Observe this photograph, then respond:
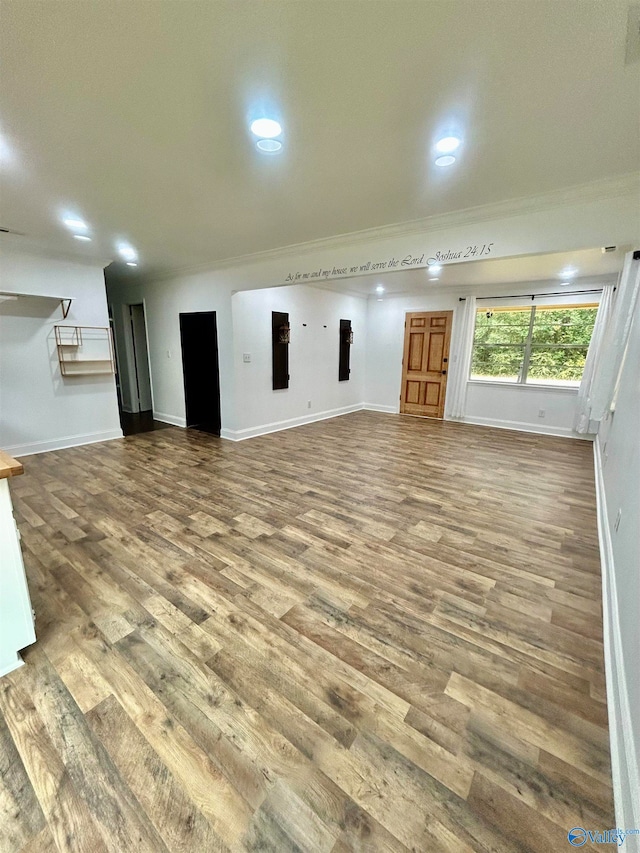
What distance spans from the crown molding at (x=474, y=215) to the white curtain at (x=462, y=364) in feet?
12.1

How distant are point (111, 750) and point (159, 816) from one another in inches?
12.2

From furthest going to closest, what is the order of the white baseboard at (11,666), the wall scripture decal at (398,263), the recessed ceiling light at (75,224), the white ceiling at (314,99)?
the recessed ceiling light at (75,224) < the wall scripture decal at (398,263) < the white baseboard at (11,666) < the white ceiling at (314,99)

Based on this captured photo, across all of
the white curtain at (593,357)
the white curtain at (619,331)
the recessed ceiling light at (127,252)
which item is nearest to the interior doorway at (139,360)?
the recessed ceiling light at (127,252)

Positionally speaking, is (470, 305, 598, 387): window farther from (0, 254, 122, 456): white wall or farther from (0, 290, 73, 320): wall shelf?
(0, 290, 73, 320): wall shelf

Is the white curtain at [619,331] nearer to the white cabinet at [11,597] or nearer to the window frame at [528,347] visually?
the window frame at [528,347]

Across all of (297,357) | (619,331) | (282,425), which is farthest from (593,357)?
(282,425)

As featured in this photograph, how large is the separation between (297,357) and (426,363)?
275 centimetres

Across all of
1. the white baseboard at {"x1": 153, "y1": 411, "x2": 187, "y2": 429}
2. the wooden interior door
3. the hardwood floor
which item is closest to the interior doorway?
the white baseboard at {"x1": 153, "y1": 411, "x2": 187, "y2": 429}

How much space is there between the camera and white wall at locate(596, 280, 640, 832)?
1.10 metres

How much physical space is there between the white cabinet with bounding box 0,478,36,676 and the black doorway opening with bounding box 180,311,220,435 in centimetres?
417

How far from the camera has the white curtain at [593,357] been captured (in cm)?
502
